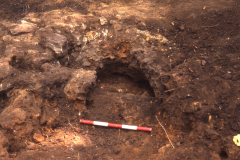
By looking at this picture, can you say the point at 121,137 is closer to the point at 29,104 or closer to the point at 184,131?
the point at 184,131

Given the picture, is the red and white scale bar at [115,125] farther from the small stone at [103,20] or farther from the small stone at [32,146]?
the small stone at [103,20]

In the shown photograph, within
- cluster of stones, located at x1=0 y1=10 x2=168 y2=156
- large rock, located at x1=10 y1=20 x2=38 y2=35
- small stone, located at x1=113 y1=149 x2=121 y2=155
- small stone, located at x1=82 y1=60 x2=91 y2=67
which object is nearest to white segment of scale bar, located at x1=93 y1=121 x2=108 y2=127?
cluster of stones, located at x1=0 y1=10 x2=168 y2=156

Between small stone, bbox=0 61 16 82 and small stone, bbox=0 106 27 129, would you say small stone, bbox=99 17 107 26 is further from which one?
small stone, bbox=0 106 27 129

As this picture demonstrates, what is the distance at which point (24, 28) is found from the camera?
361 centimetres

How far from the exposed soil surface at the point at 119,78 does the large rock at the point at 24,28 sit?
17 millimetres

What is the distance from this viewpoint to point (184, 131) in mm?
2709

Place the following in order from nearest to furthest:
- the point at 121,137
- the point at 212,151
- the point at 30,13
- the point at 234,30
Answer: the point at 212,151 → the point at 121,137 → the point at 234,30 → the point at 30,13

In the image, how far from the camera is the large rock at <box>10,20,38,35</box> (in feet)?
11.7

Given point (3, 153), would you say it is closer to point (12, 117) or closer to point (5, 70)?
point (12, 117)

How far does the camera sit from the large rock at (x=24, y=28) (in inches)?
140

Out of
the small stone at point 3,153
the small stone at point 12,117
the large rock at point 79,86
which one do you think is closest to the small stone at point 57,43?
the large rock at point 79,86

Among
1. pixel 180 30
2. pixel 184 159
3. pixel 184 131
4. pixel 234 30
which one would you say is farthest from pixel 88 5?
pixel 184 159

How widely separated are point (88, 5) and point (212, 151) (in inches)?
134

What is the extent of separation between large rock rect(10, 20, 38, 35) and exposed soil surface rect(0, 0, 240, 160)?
0.02 metres
